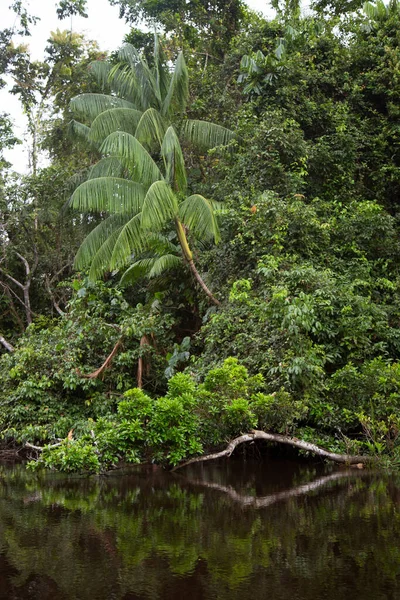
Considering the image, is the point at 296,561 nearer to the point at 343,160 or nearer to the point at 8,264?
the point at 343,160

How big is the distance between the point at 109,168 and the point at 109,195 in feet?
6.18

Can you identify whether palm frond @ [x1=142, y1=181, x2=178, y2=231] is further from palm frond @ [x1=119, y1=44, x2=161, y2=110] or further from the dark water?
the dark water

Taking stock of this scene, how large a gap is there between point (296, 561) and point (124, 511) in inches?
84.6

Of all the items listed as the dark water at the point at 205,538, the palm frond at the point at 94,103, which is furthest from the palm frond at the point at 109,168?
the dark water at the point at 205,538

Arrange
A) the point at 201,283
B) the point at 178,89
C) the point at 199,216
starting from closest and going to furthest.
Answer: the point at 199,216 < the point at 201,283 < the point at 178,89

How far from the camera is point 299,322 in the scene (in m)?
7.97

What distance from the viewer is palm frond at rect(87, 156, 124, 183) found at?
496 inches

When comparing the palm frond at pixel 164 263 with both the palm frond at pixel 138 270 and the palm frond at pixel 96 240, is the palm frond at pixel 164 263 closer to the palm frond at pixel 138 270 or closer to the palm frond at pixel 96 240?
the palm frond at pixel 138 270

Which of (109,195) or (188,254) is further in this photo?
(188,254)

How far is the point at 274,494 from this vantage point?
6.21 m

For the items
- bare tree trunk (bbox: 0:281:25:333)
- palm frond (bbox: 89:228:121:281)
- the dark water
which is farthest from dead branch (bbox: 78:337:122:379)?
bare tree trunk (bbox: 0:281:25:333)

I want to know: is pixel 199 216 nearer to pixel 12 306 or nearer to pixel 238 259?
pixel 238 259

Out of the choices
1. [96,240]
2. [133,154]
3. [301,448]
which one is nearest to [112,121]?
[133,154]

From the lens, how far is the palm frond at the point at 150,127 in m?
11.4
